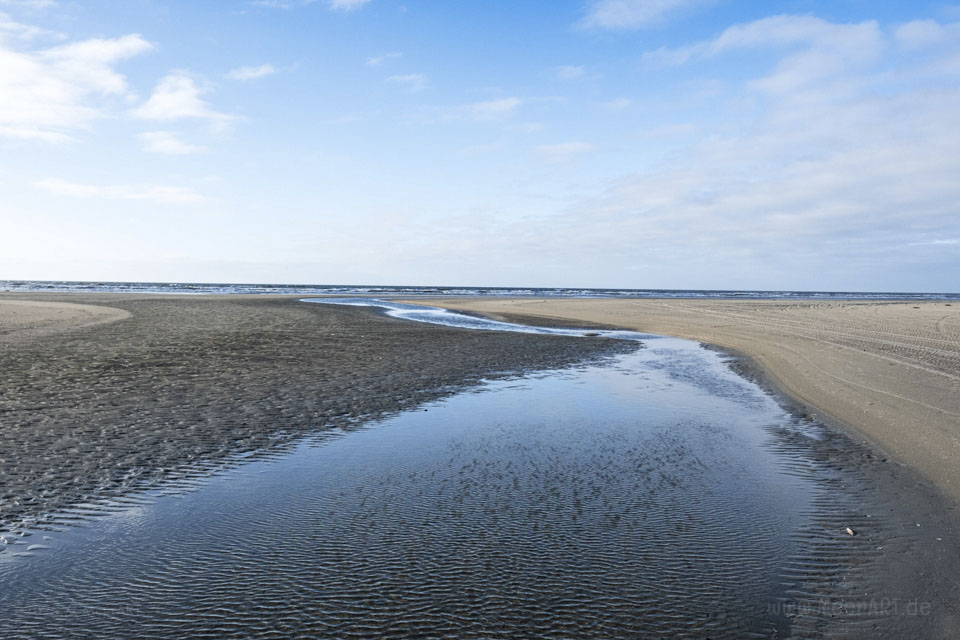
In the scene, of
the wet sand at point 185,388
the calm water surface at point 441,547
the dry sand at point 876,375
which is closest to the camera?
the calm water surface at point 441,547

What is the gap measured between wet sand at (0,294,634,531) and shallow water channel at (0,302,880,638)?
3.72ft

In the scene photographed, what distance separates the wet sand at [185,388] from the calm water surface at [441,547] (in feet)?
3.91

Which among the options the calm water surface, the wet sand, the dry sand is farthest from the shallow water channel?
the dry sand

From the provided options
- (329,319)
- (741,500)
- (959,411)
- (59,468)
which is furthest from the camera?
(329,319)

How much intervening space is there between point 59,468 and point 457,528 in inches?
244

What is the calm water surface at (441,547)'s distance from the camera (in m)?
5.03

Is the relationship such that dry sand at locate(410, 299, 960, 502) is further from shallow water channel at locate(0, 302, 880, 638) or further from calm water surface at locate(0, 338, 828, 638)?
calm water surface at locate(0, 338, 828, 638)

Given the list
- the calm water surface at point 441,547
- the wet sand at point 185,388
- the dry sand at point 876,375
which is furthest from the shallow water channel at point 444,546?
the dry sand at point 876,375

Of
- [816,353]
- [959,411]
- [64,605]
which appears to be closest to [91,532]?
[64,605]

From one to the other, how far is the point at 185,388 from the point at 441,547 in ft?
36.6

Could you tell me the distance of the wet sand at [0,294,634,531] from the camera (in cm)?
884

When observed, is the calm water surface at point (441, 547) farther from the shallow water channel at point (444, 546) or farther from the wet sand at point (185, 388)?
the wet sand at point (185, 388)

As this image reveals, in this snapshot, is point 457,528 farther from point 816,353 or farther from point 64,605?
point 816,353

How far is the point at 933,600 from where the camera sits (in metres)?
5.40
